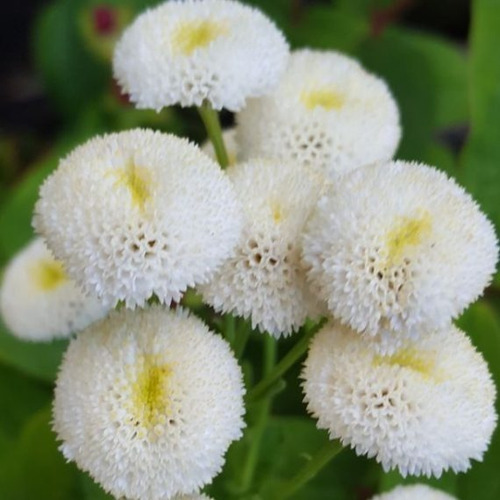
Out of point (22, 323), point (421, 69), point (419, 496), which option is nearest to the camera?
point (419, 496)

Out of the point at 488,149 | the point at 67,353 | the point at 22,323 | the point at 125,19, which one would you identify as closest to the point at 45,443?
the point at 22,323

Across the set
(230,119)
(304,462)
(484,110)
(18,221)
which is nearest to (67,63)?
(230,119)

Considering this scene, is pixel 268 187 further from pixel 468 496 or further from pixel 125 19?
pixel 125 19

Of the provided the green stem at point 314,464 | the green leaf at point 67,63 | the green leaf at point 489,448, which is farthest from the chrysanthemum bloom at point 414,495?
the green leaf at point 67,63

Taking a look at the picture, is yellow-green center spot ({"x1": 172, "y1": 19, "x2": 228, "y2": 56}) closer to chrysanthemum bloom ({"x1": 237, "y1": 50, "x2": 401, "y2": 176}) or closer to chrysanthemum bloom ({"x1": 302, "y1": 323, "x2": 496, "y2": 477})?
chrysanthemum bloom ({"x1": 237, "y1": 50, "x2": 401, "y2": 176})

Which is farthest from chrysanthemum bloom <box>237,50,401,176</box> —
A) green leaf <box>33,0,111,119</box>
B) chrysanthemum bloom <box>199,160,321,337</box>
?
green leaf <box>33,0,111,119</box>

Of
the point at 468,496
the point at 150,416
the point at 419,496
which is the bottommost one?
the point at 468,496

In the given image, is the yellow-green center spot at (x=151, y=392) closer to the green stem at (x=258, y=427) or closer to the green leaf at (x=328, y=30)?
the green stem at (x=258, y=427)

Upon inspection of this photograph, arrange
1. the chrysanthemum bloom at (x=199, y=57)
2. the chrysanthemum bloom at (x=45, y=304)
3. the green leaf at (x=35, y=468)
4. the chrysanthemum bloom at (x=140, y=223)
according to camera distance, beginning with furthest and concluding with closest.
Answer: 1. the green leaf at (x=35, y=468)
2. the chrysanthemum bloom at (x=45, y=304)
3. the chrysanthemum bloom at (x=199, y=57)
4. the chrysanthemum bloom at (x=140, y=223)
